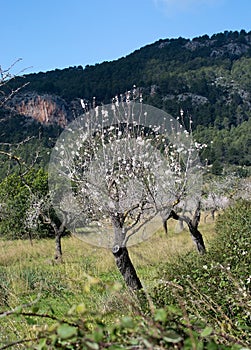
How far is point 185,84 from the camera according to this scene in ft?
320

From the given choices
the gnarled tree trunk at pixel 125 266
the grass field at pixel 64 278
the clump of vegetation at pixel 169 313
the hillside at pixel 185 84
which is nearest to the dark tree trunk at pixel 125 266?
the gnarled tree trunk at pixel 125 266

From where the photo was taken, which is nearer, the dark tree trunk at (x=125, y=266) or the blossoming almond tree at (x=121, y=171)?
the dark tree trunk at (x=125, y=266)

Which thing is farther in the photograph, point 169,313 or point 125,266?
point 125,266

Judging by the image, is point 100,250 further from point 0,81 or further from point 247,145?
point 247,145

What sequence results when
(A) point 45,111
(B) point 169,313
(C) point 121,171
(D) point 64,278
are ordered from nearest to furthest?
(B) point 169,313, (D) point 64,278, (C) point 121,171, (A) point 45,111

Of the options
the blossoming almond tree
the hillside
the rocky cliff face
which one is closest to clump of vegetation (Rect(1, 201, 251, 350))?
the blossoming almond tree

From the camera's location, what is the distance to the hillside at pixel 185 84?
6462 centimetres

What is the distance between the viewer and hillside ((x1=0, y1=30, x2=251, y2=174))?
64625 millimetres

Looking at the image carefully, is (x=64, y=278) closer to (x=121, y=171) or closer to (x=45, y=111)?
(x=121, y=171)

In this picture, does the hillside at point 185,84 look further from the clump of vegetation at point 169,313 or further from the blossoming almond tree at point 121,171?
the clump of vegetation at point 169,313

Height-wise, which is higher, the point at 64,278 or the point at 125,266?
the point at 64,278

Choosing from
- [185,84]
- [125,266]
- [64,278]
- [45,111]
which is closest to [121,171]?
[125,266]

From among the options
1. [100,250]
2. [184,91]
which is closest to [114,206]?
[100,250]

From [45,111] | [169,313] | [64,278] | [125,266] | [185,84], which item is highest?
[185,84]
